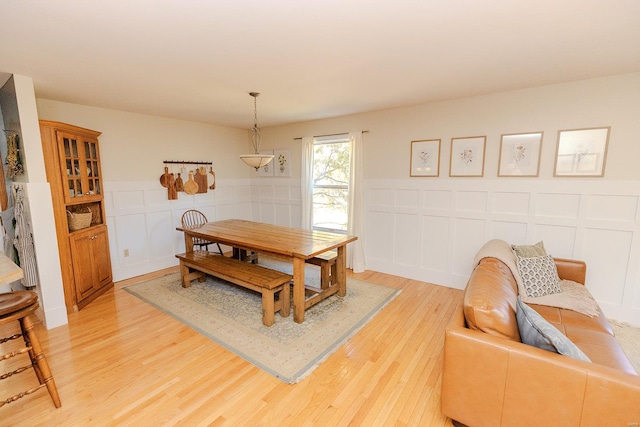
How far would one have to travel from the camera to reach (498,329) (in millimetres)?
1495

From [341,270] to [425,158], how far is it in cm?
180

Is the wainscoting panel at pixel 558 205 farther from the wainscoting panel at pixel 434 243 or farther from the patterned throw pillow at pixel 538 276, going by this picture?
the wainscoting panel at pixel 434 243

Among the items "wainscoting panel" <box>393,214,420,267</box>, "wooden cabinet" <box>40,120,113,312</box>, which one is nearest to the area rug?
"wooden cabinet" <box>40,120,113,312</box>

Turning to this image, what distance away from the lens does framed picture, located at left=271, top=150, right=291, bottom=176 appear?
5.06 m

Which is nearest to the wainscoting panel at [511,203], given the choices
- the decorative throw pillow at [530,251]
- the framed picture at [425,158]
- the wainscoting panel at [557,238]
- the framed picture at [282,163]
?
the wainscoting panel at [557,238]

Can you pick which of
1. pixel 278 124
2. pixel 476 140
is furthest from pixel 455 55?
pixel 278 124

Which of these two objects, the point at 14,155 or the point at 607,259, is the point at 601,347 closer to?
the point at 607,259

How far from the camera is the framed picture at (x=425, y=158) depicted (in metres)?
3.55

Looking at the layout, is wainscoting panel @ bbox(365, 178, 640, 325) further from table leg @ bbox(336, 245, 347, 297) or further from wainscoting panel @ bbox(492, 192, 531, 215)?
table leg @ bbox(336, 245, 347, 297)

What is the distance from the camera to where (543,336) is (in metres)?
1.39

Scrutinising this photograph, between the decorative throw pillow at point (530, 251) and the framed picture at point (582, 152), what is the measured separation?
31.3 inches

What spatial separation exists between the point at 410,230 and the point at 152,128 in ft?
A: 13.2

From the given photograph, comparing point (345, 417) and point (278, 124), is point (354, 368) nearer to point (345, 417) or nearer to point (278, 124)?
point (345, 417)

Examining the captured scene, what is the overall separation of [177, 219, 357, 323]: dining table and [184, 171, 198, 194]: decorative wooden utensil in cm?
108
